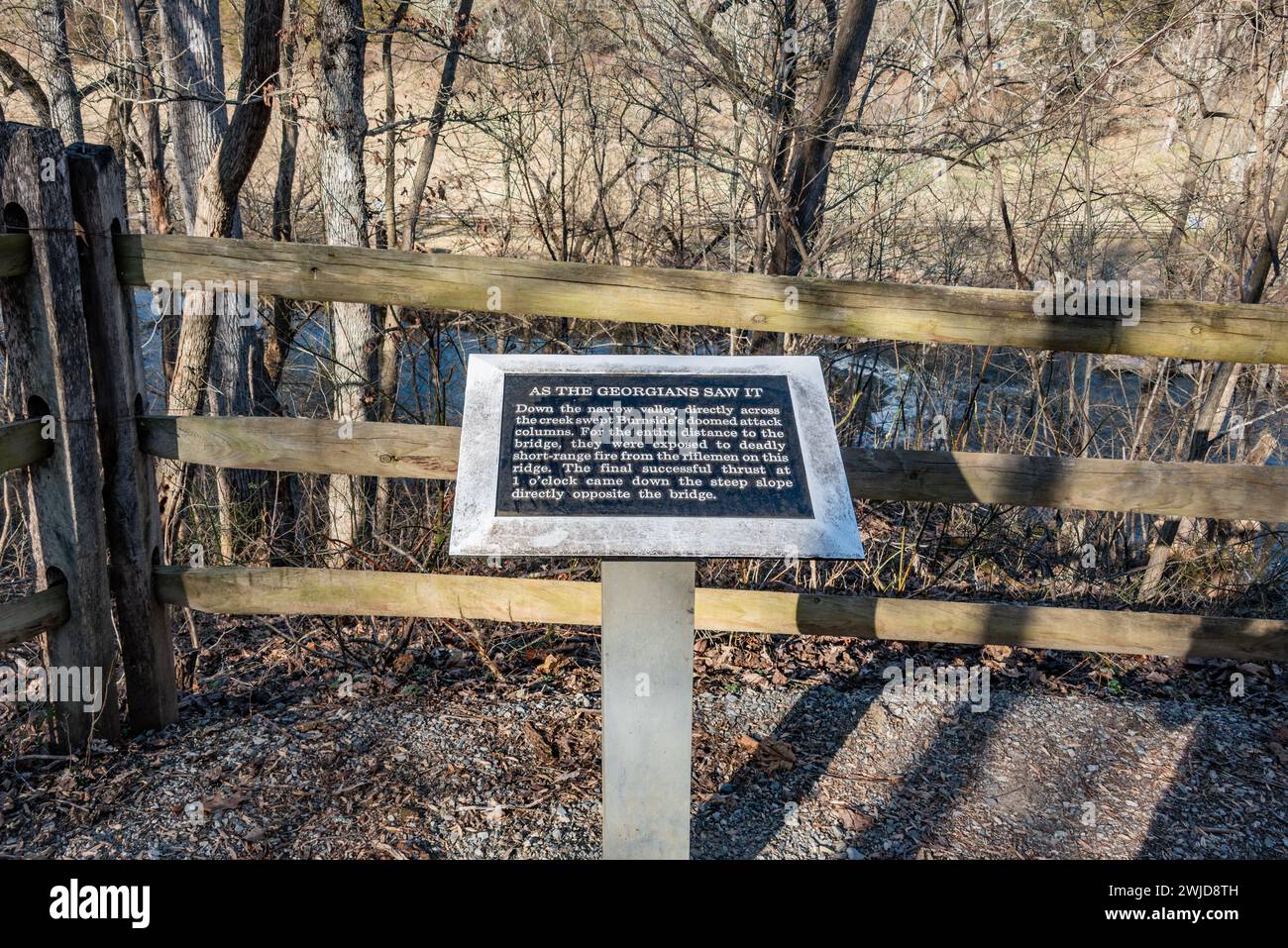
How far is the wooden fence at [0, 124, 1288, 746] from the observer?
329 cm

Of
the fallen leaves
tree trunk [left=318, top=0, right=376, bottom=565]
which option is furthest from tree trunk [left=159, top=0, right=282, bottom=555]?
the fallen leaves

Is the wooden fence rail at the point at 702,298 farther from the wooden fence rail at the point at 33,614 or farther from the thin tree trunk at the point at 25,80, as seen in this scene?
the thin tree trunk at the point at 25,80

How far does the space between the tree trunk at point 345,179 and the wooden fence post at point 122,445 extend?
2.04m

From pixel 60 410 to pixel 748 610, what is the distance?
2.60 meters

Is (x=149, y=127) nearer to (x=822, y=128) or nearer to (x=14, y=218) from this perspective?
(x=822, y=128)

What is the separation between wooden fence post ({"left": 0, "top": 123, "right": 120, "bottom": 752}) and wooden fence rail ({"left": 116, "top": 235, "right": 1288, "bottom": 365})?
0.82 ft

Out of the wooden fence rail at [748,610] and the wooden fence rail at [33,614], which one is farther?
the wooden fence rail at [748,610]

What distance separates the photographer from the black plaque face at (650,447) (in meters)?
2.61

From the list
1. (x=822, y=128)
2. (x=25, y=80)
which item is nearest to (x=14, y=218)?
(x=822, y=128)

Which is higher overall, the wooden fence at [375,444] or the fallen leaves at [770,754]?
the wooden fence at [375,444]

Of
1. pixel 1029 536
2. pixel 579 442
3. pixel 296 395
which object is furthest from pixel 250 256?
pixel 296 395

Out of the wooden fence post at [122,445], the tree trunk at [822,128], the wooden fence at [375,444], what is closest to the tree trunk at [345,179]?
the wooden fence post at [122,445]

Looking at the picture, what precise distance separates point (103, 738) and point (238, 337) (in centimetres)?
572

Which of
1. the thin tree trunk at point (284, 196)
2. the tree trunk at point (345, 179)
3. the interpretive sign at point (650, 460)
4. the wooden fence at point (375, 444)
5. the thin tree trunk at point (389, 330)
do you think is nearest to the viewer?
the interpretive sign at point (650, 460)
